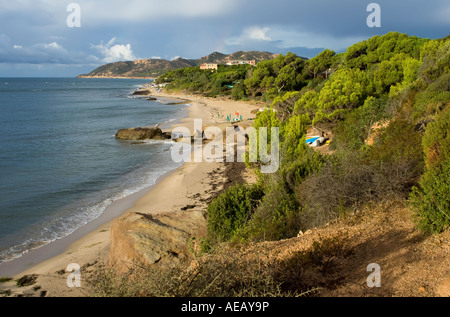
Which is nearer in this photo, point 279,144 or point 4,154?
point 279,144

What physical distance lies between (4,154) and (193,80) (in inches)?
2914

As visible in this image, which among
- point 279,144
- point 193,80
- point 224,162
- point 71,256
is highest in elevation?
point 193,80

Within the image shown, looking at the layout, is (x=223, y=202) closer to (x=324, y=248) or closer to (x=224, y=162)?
(x=324, y=248)

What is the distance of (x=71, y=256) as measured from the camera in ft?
35.7

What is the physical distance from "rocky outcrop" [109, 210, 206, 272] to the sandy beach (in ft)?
2.43

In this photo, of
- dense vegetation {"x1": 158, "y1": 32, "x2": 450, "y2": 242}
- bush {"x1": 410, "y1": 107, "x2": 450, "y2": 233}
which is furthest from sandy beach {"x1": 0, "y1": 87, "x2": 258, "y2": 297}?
bush {"x1": 410, "y1": 107, "x2": 450, "y2": 233}

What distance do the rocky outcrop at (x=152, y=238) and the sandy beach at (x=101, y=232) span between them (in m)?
0.74

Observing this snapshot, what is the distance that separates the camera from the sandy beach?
30.3 ft

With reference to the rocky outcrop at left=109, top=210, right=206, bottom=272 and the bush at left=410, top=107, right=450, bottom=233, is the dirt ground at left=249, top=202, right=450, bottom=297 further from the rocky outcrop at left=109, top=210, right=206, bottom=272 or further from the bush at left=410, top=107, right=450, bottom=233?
the rocky outcrop at left=109, top=210, right=206, bottom=272

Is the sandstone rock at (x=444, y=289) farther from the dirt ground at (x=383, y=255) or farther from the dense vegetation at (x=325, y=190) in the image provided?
the dense vegetation at (x=325, y=190)

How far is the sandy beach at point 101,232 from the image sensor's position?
363 inches

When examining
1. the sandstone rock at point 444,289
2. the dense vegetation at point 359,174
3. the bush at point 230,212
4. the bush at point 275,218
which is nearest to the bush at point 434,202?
the dense vegetation at point 359,174

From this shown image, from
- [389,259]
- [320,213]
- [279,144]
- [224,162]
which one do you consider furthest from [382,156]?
[224,162]

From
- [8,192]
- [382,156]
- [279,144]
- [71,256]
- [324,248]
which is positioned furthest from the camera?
[8,192]
